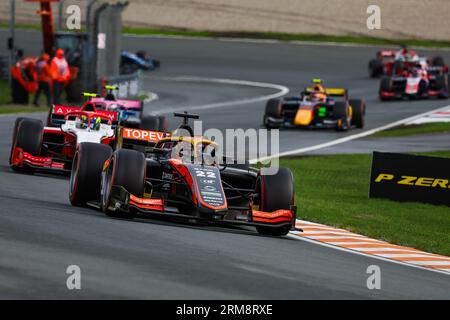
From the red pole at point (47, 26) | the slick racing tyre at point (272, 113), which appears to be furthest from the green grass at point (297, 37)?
the slick racing tyre at point (272, 113)

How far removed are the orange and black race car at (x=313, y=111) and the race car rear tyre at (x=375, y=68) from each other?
17.3 meters

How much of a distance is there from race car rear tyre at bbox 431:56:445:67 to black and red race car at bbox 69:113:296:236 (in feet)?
110

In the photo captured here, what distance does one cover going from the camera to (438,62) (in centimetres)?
4866

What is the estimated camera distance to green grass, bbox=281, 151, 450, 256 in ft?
53.6

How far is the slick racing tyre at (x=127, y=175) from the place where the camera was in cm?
1440

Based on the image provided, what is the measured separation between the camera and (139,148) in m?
21.2

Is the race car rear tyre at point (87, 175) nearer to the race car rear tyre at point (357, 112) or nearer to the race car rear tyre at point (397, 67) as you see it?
the race car rear tyre at point (357, 112)

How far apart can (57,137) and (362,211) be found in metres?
5.62

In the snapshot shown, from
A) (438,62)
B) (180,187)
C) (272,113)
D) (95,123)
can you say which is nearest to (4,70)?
(272,113)

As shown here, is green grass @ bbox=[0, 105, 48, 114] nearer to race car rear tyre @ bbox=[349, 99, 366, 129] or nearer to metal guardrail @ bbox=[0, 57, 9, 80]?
metal guardrail @ bbox=[0, 57, 9, 80]

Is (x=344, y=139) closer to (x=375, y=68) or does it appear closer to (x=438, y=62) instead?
(x=438, y=62)

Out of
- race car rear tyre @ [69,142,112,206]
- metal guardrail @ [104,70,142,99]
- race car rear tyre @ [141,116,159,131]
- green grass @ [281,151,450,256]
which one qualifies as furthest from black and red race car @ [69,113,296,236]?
metal guardrail @ [104,70,142,99]

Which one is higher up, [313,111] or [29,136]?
[29,136]

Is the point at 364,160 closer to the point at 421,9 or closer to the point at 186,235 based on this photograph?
the point at 186,235
